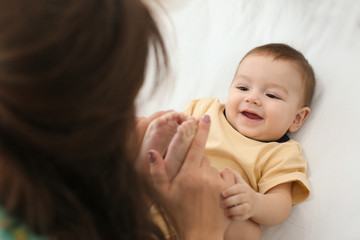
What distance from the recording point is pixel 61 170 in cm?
49

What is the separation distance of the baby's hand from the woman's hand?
0.01 m

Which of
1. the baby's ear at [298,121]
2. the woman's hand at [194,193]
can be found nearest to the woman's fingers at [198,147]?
the woman's hand at [194,193]

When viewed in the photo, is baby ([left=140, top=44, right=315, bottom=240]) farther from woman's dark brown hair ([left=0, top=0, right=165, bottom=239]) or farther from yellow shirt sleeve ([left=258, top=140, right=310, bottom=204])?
woman's dark brown hair ([left=0, top=0, right=165, bottom=239])

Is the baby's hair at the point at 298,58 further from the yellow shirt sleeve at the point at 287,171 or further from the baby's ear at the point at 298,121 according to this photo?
the yellow shirt sleeve at the point at 287,171

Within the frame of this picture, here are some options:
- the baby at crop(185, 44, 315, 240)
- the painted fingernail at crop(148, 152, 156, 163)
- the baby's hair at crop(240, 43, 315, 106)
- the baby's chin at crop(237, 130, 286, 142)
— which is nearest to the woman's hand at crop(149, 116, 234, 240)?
the painted fingernail at crop(148, 152, 156, 163)

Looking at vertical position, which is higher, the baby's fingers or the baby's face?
the baby's face

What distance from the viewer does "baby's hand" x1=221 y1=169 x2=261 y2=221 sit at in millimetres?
771

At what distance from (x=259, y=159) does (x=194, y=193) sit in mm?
289

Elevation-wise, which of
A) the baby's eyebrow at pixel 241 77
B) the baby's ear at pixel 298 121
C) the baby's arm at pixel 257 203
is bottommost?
the baby's arm at pixel 257 203

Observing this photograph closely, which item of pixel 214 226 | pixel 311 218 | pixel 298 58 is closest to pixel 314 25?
pixel 298 58

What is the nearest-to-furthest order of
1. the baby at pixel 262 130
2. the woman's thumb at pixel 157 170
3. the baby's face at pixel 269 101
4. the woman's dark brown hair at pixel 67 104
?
1. the woman's dark brown hair at pixel 67 104
2. the woman's thumb at pixel 157 170
3. the baby at pixel 262 130
4. the baby's face at pixel 269 101

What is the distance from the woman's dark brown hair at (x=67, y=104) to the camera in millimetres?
418

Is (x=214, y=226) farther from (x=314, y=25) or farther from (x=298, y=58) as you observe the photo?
(x=314, y=25)

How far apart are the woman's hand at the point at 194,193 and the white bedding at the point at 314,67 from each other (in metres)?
0.14
